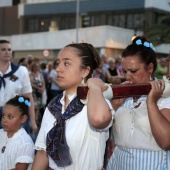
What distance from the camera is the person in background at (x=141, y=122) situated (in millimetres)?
2273

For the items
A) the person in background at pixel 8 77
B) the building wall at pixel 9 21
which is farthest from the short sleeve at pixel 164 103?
the building wall at pixel 9 21

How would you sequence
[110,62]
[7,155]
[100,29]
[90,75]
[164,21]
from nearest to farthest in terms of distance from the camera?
[90,75] < [7,155] < [110,62] < [164,21] < [100,29]

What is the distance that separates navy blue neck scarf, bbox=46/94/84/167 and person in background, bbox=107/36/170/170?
39 cm

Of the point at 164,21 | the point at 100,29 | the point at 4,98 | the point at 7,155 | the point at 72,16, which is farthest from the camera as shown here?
the point at 72,16

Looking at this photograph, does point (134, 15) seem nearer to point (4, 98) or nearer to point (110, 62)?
point (110, 62)

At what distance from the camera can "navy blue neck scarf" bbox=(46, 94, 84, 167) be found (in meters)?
2.30

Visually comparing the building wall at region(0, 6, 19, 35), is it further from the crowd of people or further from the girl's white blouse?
the crowd of people

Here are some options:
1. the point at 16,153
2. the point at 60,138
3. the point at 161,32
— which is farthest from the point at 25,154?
the point at 161,32

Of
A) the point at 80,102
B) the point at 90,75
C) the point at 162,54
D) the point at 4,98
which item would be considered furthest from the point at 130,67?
the point at 162,54

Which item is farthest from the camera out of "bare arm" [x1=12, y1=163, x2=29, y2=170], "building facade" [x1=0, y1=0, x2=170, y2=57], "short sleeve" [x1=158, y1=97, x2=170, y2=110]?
"building facade" [x1=0, y1=0, x2=170, y2=57]

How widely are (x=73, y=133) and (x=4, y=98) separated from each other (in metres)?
2.38

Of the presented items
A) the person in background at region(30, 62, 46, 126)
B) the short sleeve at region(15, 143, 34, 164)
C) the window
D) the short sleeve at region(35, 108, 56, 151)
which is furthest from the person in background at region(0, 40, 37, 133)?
the window

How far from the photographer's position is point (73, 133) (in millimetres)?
2289

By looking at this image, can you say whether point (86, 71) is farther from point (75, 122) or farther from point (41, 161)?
point (41, 161)
